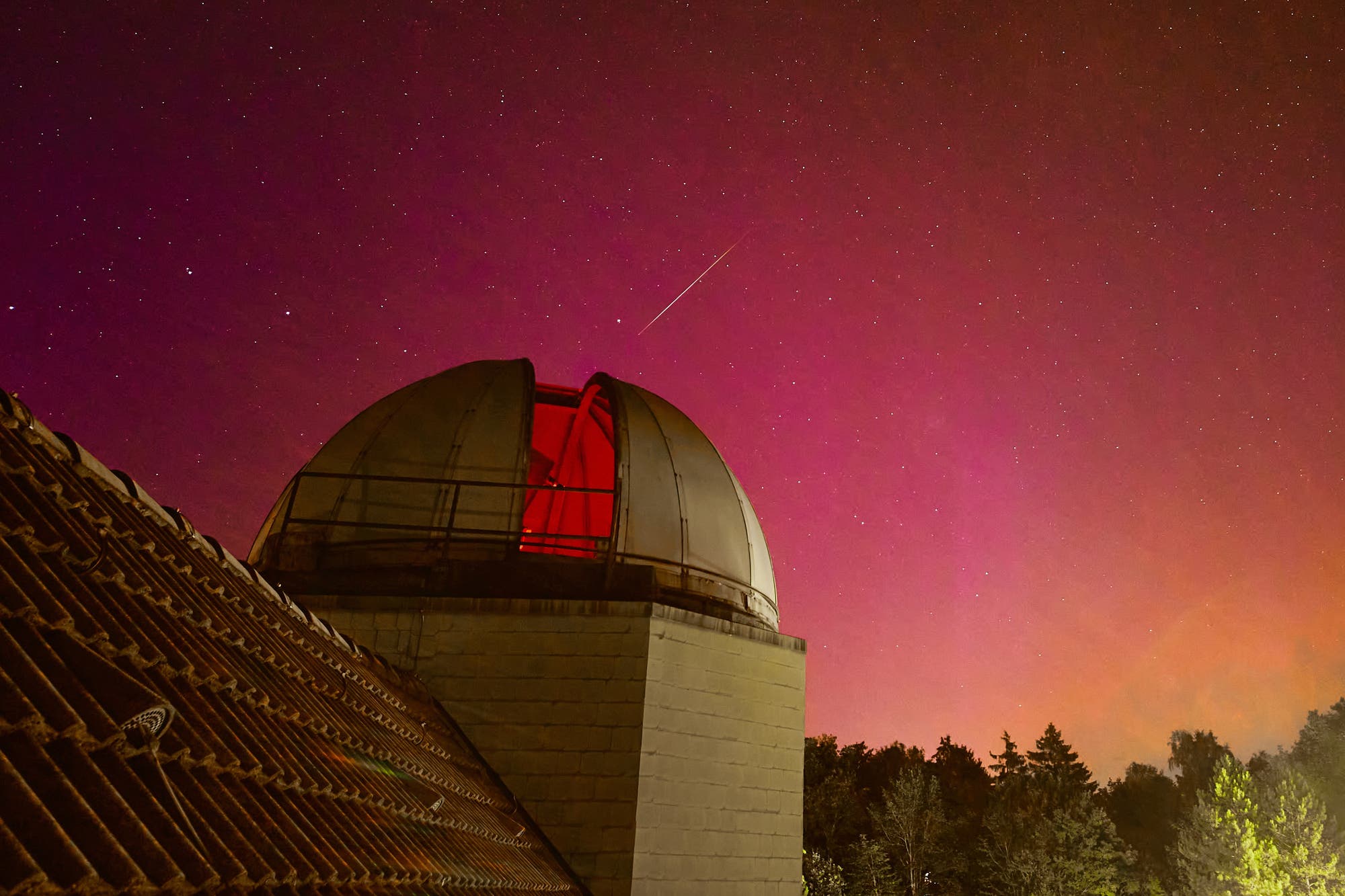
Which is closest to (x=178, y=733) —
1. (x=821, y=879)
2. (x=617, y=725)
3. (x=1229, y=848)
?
(x=617, y=725)

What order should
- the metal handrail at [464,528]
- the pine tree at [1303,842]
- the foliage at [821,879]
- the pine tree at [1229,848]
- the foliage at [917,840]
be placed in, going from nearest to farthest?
the metal handrail at [464,528] → the pine tree at [1303,842] → the pine tree at [1229,848] → the foliage at [821,879] → the foliage at [917,840]

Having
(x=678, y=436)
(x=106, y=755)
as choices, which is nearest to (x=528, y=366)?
(x=678, y=436)

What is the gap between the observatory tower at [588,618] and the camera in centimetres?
802

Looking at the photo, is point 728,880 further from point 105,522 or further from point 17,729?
point 17,729

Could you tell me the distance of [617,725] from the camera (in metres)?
8.06

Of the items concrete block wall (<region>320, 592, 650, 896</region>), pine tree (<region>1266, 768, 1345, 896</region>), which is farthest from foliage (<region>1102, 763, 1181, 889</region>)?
concrete block wall (<region>320, 592, 650, 896</region>)

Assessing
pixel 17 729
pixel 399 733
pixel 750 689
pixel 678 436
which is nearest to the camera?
pixel 17 729

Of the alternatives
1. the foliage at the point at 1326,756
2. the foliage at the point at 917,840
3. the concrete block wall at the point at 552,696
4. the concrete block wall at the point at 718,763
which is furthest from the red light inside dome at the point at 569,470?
the foliage at the point at 1326,756

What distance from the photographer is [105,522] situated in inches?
164

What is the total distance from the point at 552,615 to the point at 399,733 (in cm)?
221

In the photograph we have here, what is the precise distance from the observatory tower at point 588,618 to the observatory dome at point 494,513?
23mm

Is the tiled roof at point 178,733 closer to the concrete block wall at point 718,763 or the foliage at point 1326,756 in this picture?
the concrete block wall at point 718,763

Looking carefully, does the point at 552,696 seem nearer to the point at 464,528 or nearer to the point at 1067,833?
the point at 464,528

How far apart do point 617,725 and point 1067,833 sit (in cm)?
3915
